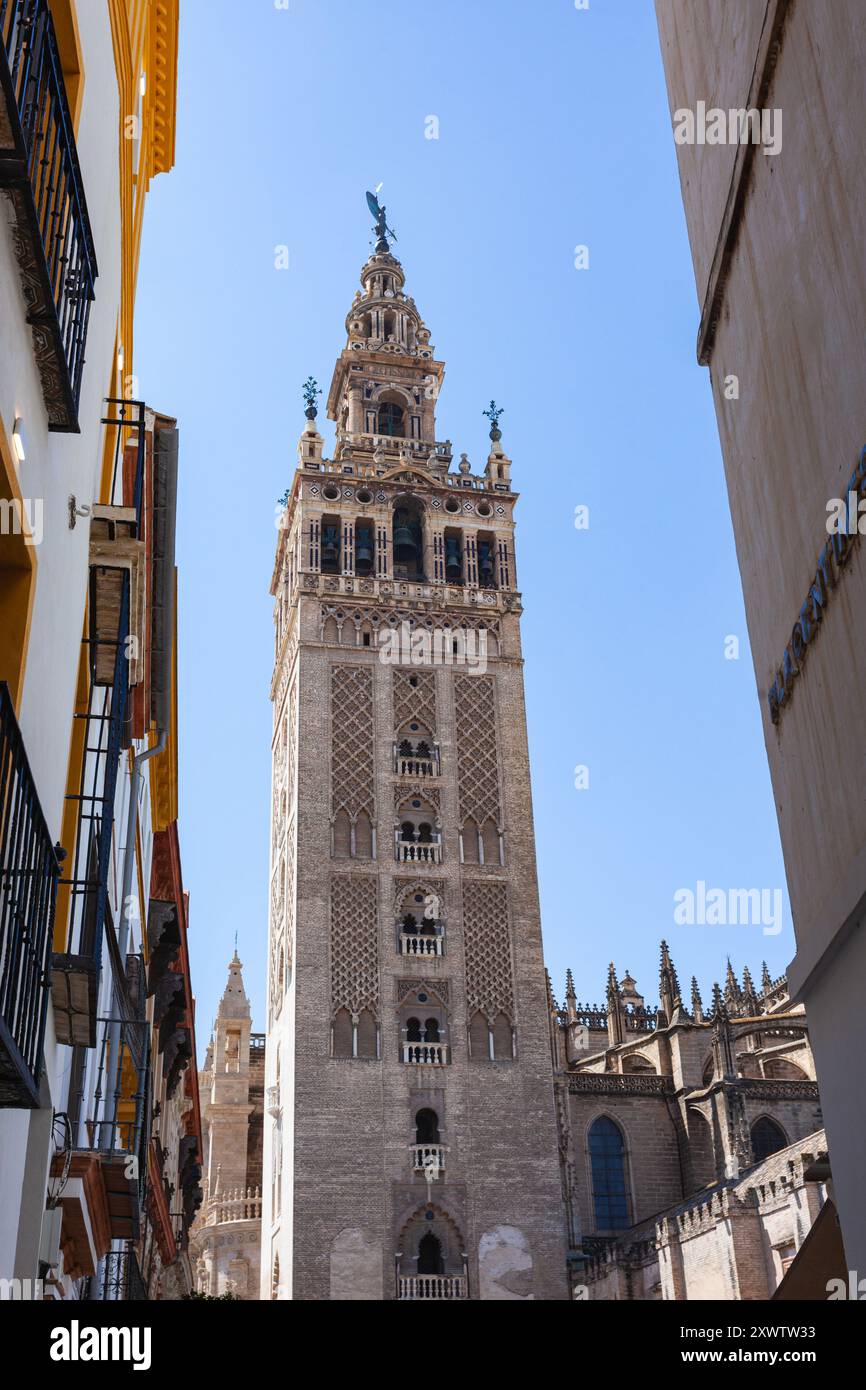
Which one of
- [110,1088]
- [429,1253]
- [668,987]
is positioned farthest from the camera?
[668,987]

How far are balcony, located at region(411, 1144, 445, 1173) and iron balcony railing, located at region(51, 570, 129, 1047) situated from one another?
89.4 ft

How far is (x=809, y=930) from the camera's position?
6.48 metres

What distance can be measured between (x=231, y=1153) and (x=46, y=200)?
4085 centimetres

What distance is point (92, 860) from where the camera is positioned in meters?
7.20

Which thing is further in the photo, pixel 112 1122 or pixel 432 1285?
pixel 432 1285

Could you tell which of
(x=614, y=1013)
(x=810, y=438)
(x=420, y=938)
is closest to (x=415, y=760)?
(x=420, y=938)

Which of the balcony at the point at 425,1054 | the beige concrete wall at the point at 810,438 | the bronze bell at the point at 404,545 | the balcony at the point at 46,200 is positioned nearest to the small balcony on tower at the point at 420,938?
the balcony at the point at 425,1054

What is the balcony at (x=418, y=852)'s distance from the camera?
38438 mm

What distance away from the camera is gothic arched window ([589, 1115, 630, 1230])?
1610 inches

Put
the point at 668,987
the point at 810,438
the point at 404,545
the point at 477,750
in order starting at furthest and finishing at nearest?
the point at 668,987 < the point at 404,545 < the point at 477,750 < the point at 810,438

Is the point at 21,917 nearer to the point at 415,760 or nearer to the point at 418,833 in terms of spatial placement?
the point at 418,833
